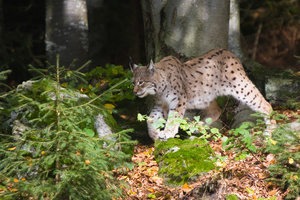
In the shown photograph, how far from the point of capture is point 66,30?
937cm

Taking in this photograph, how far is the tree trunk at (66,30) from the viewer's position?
933 centimetres

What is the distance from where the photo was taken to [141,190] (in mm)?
6164

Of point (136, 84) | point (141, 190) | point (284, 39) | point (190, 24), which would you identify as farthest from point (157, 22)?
point (284, 39)

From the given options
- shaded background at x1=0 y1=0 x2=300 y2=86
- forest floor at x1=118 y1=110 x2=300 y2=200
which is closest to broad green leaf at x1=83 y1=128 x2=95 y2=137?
forest floor at x1=118 y1=110 x2=300 y2=200

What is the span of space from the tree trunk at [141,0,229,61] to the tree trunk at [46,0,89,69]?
1852mm

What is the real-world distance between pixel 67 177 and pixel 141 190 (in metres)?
1.79

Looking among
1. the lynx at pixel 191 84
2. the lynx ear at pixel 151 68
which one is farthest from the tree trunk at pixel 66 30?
the lynx ear at pixel 151 68

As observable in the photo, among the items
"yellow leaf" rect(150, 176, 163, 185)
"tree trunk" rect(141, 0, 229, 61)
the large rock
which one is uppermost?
"tree trunk" rect(141, 0, 229, 61)

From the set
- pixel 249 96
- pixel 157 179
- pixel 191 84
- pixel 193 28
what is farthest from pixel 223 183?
pixel 193 28

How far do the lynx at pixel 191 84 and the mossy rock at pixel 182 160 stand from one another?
42 centimetres

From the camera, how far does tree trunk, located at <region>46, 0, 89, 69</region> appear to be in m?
9.33

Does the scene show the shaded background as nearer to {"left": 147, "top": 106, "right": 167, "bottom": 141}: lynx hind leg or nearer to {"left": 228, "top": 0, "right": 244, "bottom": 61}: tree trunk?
{"left": 228, "top": 0, "right": 244, "bottom": 61}: tree trunk

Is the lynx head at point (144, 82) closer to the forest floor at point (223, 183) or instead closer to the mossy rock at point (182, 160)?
the mossy rock at point (182, 160)

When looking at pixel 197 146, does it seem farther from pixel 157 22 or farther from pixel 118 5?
pixel 118 5
